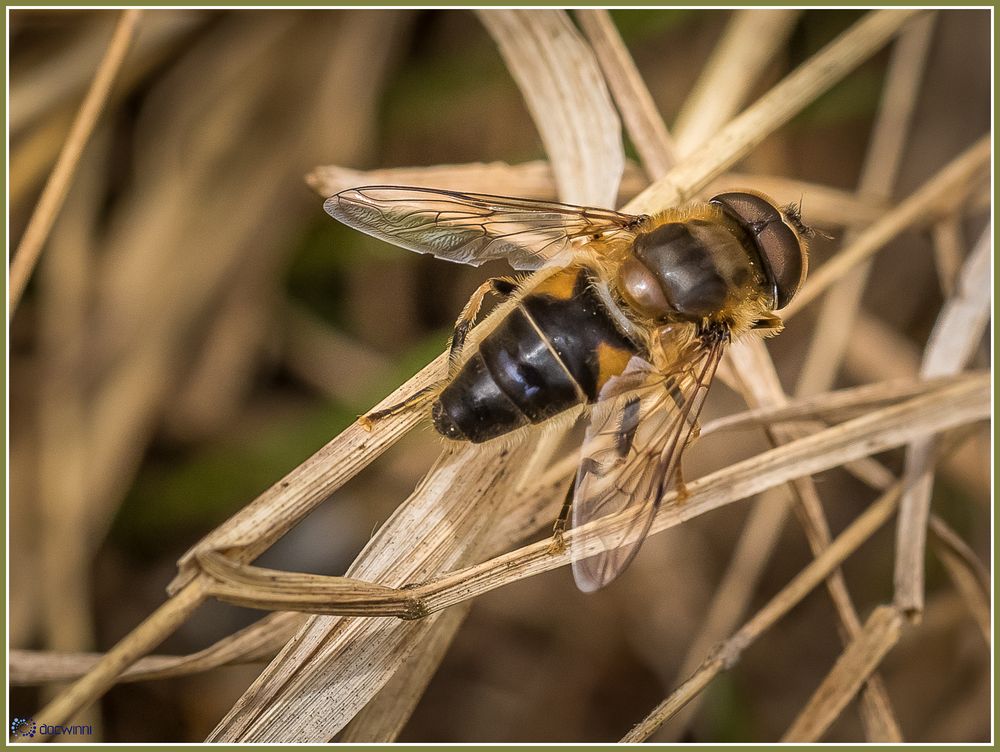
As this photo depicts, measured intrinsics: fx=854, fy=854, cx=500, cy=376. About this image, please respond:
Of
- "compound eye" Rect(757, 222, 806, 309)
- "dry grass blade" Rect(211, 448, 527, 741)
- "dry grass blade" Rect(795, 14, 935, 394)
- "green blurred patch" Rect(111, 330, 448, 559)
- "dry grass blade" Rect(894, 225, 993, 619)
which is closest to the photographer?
"dry grass blade" Rect(211, 448, 527, 741)

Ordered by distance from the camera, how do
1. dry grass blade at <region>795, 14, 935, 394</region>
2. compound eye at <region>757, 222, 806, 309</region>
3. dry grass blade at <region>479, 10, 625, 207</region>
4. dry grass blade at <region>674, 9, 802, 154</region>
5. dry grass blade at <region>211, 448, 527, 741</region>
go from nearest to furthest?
dry grass blade at <region>211, 448, 527, 741</region> → compound eye at <region>757, 222, 806, 309</region> → dry grass blade at <region>479, 10, 625, 207</region> → dry grass blade at <region>674, 9, 802, 154</region> → dry grass blade at <region>795, 14, 935, 394</region>

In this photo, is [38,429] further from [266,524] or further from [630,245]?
[630,245]

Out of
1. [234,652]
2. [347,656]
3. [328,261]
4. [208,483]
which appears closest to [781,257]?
[347,656]

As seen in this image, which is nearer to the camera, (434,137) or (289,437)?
(289,437)

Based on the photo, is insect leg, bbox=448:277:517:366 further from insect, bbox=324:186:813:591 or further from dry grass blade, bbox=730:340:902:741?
dry grass blade, bbox=730:340:902:741

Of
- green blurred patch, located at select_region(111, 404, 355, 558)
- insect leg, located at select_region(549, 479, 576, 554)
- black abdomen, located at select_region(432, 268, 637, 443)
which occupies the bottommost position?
insect leg, located at select_region(549, 479, 576, 554)

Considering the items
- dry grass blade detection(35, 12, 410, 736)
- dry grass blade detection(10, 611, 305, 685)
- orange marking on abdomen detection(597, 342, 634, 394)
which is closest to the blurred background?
dry grass blade detection(35, 12, 410, 736)

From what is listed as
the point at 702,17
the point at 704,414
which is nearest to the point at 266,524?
the point at 704,414

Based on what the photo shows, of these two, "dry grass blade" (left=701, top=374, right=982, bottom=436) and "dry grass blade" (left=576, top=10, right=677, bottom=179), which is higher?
"dry grass blade" (left=576, top=10, right=677, bottom=179)
